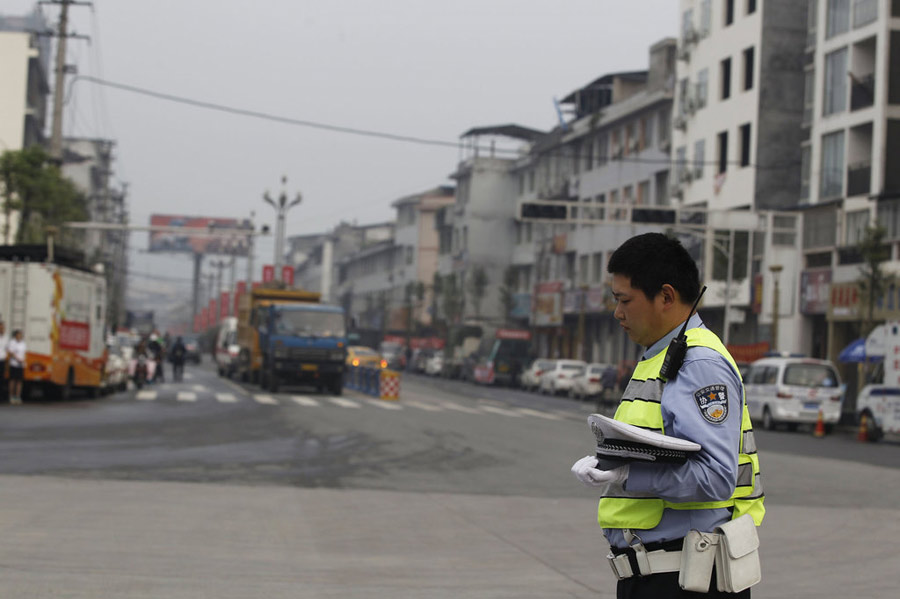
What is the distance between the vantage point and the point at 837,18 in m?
48.0

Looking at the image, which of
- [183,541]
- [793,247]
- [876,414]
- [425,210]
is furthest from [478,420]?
[425,210]

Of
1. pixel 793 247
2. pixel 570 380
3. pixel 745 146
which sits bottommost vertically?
pixel 570 380

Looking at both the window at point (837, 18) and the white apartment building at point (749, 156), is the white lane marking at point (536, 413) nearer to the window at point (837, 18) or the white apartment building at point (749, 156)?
the white apartment building at point (749, 156)

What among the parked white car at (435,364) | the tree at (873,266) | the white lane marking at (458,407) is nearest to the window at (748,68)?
the tree at (873,266)

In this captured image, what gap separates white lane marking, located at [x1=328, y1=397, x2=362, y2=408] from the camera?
34.5m

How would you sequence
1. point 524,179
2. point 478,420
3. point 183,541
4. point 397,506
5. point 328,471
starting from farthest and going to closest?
point 524,179, point 478,420, point 328,471, point 397,506, point 183,541

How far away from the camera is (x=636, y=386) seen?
3975 mm

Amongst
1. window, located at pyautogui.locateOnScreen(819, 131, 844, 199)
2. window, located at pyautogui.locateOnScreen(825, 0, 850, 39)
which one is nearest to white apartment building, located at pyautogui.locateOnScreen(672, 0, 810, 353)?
window, located at pyautogui.locateOnScreen(819, 131, 844, 199)

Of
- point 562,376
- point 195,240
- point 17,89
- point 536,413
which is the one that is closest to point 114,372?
point 536,413

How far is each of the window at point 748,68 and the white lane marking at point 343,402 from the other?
80.4 ft

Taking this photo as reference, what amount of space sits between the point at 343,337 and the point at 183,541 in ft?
99.0

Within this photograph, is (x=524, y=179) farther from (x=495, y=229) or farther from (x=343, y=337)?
(x=343, y=337)

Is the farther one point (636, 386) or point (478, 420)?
point (478, 420)

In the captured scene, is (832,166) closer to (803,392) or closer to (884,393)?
(803,392)
